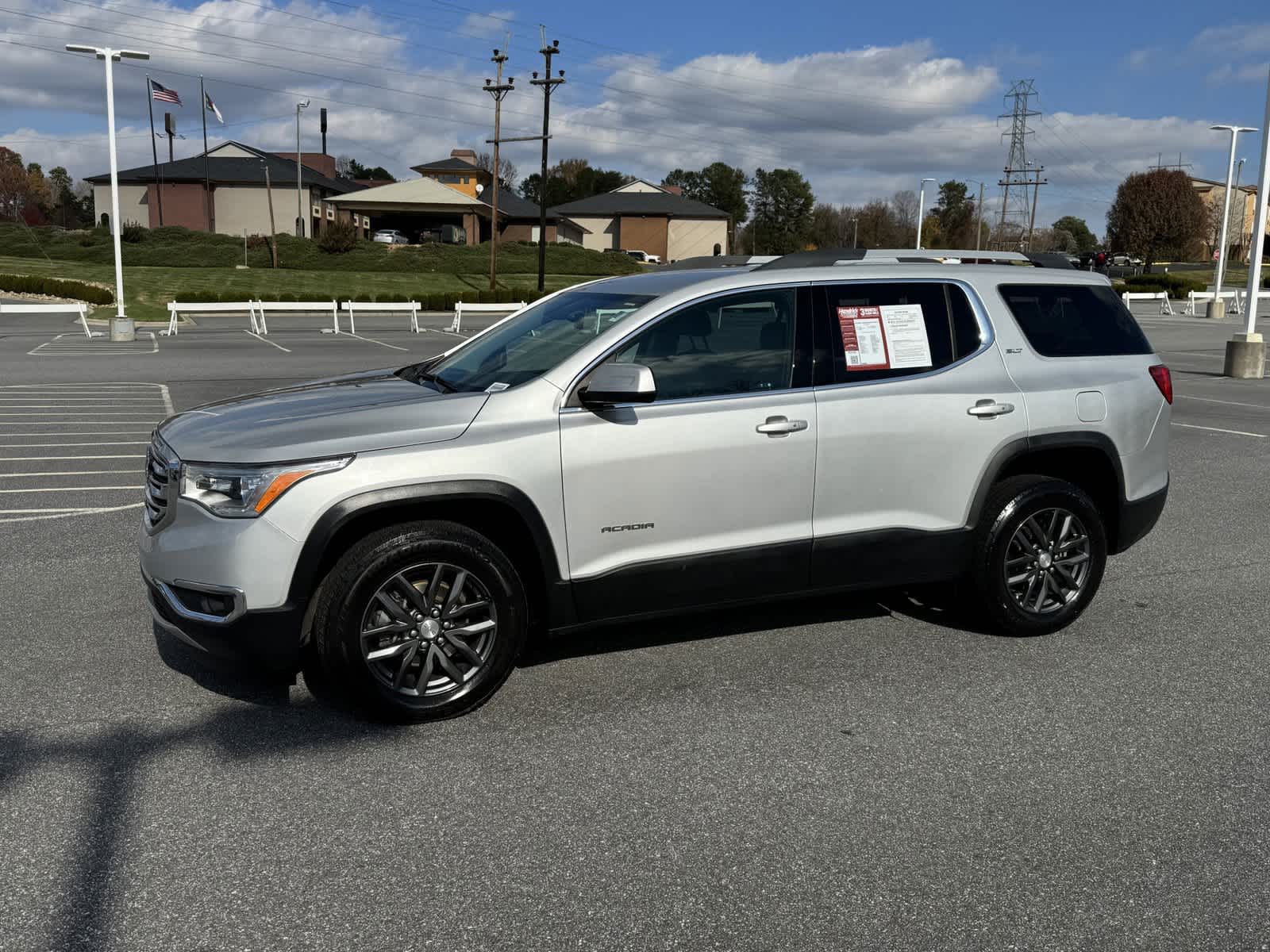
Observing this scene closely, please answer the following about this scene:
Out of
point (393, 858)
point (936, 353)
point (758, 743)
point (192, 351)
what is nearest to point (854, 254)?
point (936, 353)

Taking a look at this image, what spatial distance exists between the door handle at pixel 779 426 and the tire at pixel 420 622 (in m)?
1.25

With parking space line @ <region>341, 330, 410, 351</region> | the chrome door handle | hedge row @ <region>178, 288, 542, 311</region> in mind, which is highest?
the chrome door handle

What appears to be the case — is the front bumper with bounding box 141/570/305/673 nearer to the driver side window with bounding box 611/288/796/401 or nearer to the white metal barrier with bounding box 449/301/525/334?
the driver side window with bounding box 611/288/796/401

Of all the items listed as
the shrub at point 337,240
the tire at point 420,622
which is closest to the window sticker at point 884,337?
the tire at point 420,622

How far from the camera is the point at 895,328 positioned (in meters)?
5.35

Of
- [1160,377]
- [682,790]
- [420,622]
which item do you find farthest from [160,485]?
[1160,377]

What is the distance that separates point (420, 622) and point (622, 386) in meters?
1.23

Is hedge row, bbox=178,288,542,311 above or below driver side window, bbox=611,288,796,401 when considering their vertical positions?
below

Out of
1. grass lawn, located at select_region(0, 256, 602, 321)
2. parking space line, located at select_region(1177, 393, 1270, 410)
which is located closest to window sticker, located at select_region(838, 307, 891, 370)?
parking space line, located at select_region(1177, 393, 1270, 410)

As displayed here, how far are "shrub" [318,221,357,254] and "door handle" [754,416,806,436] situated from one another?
6639 cm

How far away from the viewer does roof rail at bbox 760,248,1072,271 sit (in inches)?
213

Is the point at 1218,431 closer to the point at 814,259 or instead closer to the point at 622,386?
the point at 814,259

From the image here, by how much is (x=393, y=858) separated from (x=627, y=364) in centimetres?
206

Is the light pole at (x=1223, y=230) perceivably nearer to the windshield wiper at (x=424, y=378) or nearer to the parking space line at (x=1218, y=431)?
the parking space line at (x=1218, y=431)
